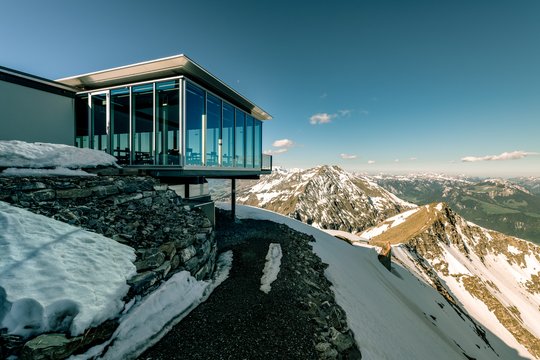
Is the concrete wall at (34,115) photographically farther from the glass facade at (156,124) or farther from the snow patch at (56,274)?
the snow patch at (56,274)

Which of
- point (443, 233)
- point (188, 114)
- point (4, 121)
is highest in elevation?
point (188, 114)

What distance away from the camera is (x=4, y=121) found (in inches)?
489

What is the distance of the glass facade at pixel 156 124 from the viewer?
1330 cm

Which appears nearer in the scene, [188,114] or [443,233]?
[188,114]

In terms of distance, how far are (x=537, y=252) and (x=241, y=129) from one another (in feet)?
463

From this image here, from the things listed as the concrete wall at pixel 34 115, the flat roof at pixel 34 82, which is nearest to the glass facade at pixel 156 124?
the concrete wall at pixel 34 115

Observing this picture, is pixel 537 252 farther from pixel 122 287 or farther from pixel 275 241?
pixel 122 287

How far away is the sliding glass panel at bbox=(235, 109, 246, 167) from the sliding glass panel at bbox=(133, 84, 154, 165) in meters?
6.73

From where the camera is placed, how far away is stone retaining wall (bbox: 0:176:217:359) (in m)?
6.37

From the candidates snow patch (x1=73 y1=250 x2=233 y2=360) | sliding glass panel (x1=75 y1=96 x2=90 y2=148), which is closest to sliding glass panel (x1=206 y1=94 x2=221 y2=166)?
sliding glass panel (x1=75 y1=96 x2=90 y2=148)

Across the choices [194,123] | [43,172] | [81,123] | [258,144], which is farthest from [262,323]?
[81,123]

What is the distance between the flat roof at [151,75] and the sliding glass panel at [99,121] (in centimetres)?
108

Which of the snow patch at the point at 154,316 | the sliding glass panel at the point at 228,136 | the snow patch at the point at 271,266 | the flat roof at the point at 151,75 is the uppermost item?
the flat roof at the point at 151,75

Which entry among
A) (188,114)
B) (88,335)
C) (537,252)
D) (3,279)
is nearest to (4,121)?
(188,114)
